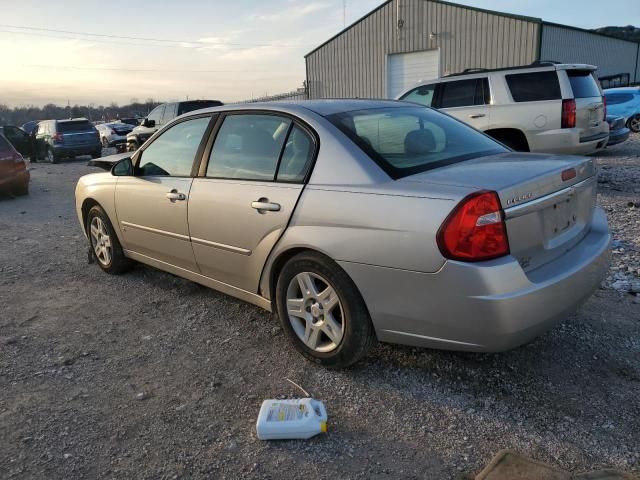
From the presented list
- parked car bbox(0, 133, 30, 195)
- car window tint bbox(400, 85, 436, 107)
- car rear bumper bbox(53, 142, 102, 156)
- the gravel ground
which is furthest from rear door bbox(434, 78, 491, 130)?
car rear bumper bbox(53, 142, 102, 156)

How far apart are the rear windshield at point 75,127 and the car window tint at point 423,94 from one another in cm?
1417

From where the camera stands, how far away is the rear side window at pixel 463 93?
882cm

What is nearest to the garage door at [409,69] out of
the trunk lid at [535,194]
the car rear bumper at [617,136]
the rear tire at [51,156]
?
the car rear bumper at [617,136]

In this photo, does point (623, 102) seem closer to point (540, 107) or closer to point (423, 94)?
point (423, 94)

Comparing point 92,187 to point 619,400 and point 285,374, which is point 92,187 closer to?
point 285,374

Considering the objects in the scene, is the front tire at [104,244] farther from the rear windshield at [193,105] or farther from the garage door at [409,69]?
the garage door at [409,69]

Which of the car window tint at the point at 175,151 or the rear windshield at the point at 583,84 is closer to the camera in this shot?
the car window tint at the point at 175,151

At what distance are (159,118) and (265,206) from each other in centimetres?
1408

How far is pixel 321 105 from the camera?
11.6 feet

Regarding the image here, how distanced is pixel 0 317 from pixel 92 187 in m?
1.44

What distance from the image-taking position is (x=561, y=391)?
287 cm

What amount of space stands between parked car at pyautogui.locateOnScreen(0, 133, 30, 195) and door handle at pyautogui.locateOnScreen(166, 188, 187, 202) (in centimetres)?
846

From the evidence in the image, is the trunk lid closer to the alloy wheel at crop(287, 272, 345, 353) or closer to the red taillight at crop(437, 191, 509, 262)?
the red taillight at crop(437, 191, 509, 262)

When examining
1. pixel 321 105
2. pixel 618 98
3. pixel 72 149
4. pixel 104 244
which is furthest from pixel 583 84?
pixel 72 149
